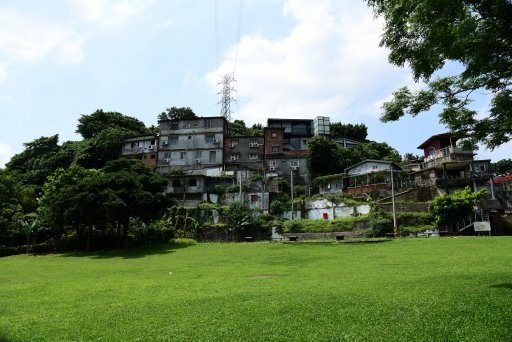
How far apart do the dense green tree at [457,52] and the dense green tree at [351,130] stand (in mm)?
79687

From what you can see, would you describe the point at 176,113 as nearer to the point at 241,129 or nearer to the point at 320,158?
the point at 241,129

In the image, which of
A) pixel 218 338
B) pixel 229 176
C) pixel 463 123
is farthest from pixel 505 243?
pixel 229 176

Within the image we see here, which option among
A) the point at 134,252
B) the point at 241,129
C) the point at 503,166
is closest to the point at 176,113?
the point at 241,129

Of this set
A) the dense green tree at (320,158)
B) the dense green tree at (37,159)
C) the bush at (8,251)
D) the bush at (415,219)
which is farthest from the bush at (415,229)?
the dense green tree at (37,159)

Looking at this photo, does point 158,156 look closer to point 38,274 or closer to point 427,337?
point 38,274

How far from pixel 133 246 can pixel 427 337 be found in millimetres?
40876

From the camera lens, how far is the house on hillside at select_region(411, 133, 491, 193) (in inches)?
2052

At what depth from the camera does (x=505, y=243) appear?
A: 27.8m

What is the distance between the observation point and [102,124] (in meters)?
84.8

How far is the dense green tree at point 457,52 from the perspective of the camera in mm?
9172

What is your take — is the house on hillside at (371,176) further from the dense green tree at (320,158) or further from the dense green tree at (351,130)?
the dense green tree at (351,130)

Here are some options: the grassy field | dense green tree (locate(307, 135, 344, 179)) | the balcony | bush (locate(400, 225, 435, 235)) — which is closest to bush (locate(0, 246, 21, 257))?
the grassy field

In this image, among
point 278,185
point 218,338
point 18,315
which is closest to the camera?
point 218,338

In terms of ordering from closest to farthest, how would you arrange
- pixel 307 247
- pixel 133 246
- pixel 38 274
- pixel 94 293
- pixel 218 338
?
pixel 218 338 → pixel 94 293 → pixel 38 274 → pixel 307 247 → pixel 133 246
